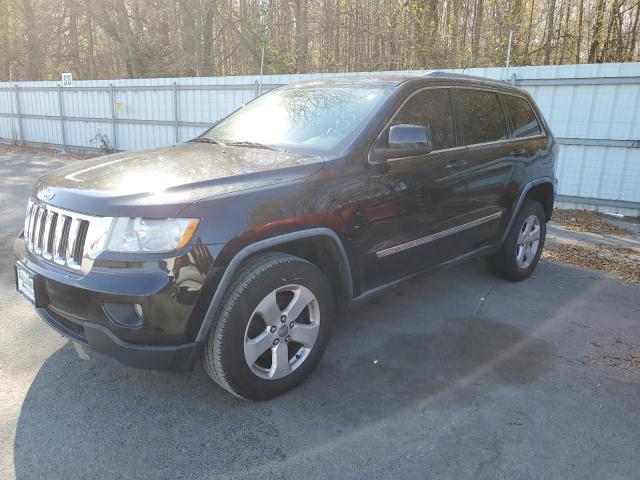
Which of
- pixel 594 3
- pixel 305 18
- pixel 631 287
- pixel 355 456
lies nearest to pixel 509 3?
pixel 594 3

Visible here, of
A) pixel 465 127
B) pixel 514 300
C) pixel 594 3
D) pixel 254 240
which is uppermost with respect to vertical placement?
pixel 594 3

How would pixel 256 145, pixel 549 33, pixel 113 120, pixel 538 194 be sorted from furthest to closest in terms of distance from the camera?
pixel 113 120, pixel 549 33, pixel 538 194, pixel 256 145

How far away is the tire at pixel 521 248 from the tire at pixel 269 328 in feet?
8.02

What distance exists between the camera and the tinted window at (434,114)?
11.9 ft

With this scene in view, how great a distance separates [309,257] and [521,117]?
2955 millimetres

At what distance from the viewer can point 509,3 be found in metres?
12.6

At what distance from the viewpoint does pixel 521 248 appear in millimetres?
5016

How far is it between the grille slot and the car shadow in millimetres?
825

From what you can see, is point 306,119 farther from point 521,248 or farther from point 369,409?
point 521,248

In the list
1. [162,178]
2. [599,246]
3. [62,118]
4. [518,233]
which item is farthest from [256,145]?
[62,118]

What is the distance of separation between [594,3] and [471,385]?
11556 millimetres

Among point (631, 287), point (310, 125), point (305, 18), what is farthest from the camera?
point (305, 18)

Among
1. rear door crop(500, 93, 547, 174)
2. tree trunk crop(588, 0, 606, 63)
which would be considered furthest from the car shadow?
tree trunk crop(588, 0, 606, 63)

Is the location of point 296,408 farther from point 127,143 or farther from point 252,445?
point 127,143
